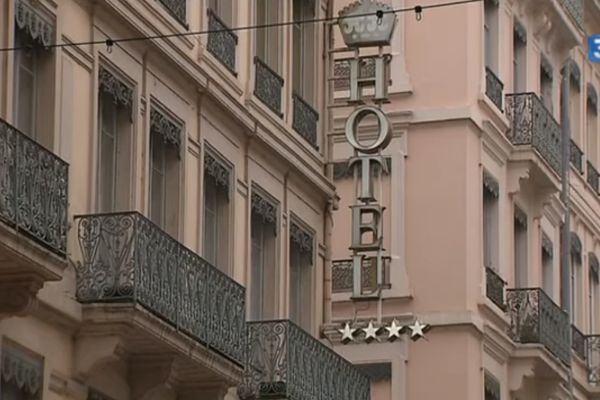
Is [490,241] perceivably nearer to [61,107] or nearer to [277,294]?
[277,294]

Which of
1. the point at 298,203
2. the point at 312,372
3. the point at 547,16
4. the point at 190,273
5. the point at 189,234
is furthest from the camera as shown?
the point at 547,16

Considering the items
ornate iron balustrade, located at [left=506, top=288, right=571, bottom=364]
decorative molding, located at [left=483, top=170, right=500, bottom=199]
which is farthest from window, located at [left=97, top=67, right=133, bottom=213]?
ornate iron balustrade, located at [left=506, top=288, right=571, bottom=364]

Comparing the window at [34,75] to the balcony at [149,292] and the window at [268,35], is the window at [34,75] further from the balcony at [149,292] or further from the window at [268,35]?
the window at [268,35]

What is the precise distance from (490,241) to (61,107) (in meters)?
20.8

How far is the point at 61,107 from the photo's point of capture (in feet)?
88.3

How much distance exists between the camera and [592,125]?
190ft

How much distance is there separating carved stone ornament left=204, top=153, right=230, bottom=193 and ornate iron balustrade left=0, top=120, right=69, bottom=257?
6.39m

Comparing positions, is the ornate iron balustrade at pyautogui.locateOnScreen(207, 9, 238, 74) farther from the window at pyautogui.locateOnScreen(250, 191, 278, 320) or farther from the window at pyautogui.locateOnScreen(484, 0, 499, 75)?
the window at pyautogui.locateOnScreen(484, 0, 499, 75)

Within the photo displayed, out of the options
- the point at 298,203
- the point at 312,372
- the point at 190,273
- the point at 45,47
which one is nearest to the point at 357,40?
the point at 298,203

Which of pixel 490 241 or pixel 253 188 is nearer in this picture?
pixel 253 188

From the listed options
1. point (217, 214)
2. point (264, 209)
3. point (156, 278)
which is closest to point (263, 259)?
point (264, 209)

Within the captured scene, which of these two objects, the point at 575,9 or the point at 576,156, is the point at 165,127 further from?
the point at 576,156

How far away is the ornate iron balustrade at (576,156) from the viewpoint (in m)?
53.5

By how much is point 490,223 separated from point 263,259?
12593 mm
